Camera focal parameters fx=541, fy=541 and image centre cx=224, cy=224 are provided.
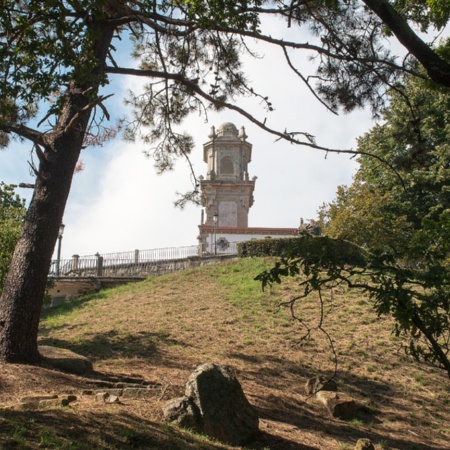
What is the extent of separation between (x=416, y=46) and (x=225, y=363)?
822cm

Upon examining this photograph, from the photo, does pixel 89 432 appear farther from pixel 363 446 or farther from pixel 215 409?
pixel 363 446

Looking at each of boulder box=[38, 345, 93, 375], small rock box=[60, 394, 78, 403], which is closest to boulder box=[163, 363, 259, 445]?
small rock box=[60, 394, 78, 403]

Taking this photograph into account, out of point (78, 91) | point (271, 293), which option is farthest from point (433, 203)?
point (78, 91)

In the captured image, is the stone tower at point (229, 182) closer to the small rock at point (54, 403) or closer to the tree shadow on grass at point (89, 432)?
the small rock at point (54, 403)

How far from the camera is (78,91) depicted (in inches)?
328

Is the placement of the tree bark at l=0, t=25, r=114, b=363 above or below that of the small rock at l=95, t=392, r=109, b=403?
above

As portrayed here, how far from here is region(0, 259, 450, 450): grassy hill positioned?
5.40 m

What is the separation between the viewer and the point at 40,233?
25.1ft

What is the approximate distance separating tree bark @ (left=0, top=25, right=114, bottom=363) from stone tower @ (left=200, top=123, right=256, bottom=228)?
109 ft

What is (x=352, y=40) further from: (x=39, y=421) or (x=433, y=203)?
(x=433, y=203)

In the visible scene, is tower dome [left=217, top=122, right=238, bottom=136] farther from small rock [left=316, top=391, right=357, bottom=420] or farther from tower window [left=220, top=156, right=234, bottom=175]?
small rock [left=316, top=391, right=357, bottom=420]

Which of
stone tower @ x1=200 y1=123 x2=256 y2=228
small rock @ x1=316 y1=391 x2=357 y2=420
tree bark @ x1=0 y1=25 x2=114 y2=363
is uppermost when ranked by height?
stone tower @ x1=200 y1=123 x2=256 y2=228

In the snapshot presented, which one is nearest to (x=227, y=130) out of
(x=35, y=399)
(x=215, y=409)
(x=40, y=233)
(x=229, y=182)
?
(x=229, y=182)

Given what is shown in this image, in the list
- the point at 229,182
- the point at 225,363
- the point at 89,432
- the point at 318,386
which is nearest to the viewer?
the point at 89,432
